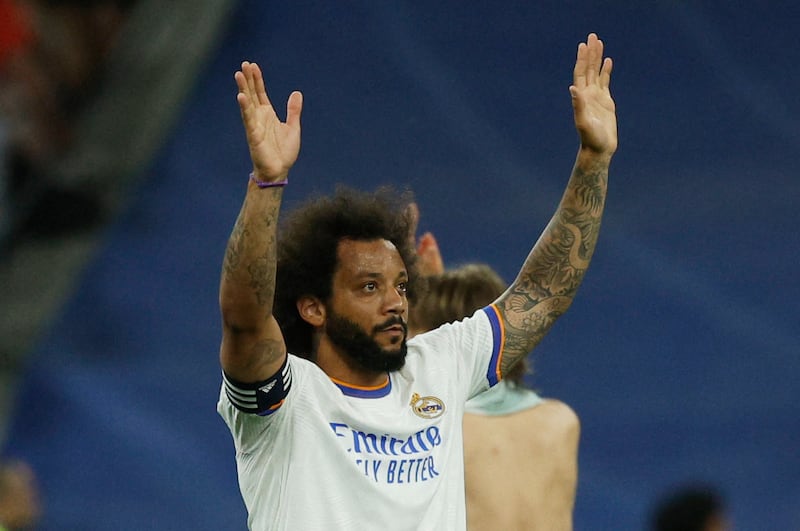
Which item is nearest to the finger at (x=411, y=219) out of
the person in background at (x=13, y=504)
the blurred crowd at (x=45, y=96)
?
the person in background at (x=13, y=504)

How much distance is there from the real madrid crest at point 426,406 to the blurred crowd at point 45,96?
223 inches

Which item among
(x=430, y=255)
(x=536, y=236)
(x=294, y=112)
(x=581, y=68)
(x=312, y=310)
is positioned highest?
(x=536, y=236)

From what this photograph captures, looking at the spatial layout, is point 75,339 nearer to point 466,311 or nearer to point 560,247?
point 466,311

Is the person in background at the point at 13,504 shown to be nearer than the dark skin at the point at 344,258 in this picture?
No

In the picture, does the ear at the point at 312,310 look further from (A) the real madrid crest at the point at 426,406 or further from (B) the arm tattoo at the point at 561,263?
(B) the arm tattoo at the point at 561,263

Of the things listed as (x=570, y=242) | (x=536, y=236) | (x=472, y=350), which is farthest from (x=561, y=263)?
(x=536, y=236)

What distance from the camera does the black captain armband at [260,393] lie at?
306 cm

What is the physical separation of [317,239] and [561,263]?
0.65 metres

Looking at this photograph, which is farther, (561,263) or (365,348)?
(561,263)

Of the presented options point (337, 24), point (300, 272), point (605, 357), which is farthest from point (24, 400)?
point (300, 272)

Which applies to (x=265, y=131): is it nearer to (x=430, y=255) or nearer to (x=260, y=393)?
(x=260, y=393)

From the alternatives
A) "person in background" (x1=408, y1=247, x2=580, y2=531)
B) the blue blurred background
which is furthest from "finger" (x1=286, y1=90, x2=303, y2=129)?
the blue blurred background

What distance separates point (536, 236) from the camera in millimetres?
7672

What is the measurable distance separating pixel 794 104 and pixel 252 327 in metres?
5.04
